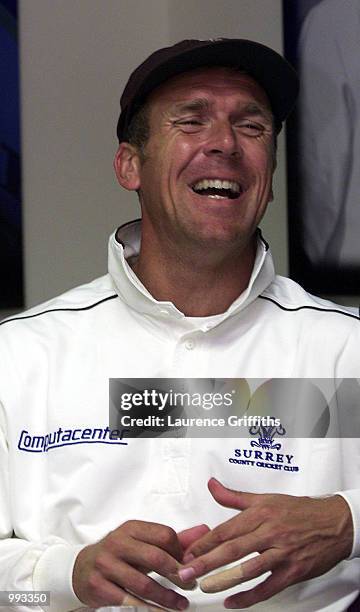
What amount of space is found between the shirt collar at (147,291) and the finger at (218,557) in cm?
31

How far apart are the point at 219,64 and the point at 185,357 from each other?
386 mm

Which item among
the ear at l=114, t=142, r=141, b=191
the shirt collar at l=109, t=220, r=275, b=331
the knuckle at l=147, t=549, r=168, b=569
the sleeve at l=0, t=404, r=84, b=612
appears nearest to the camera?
the knuckle at l=147, t=549, r=168, b=569

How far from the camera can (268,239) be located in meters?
1.77

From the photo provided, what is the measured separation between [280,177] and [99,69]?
1.34ft

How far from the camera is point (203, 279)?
49.0 inches

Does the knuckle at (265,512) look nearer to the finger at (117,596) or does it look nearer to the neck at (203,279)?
the finger at (117,596)

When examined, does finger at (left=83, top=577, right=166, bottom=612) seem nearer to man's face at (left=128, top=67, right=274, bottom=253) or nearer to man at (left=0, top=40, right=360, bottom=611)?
man at (left=0, top=40, right=360, bottom=611)

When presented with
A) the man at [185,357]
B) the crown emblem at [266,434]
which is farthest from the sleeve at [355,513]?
the crown emblem at [266,434]

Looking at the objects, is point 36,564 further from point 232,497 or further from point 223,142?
point 223,142

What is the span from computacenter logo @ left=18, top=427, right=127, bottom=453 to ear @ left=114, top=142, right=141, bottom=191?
37 cm

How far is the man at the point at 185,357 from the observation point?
3.53 ft

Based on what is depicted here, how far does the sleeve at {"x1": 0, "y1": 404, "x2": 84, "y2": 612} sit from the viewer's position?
1044 mm

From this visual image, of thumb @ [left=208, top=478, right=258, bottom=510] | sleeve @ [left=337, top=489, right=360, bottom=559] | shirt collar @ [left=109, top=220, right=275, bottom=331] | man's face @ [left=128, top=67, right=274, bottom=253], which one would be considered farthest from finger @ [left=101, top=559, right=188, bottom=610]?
man's face @ [left=128, top=67, right=274, bottom=253]

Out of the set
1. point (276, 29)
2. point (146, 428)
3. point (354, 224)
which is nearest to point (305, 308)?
point (146, 428)
